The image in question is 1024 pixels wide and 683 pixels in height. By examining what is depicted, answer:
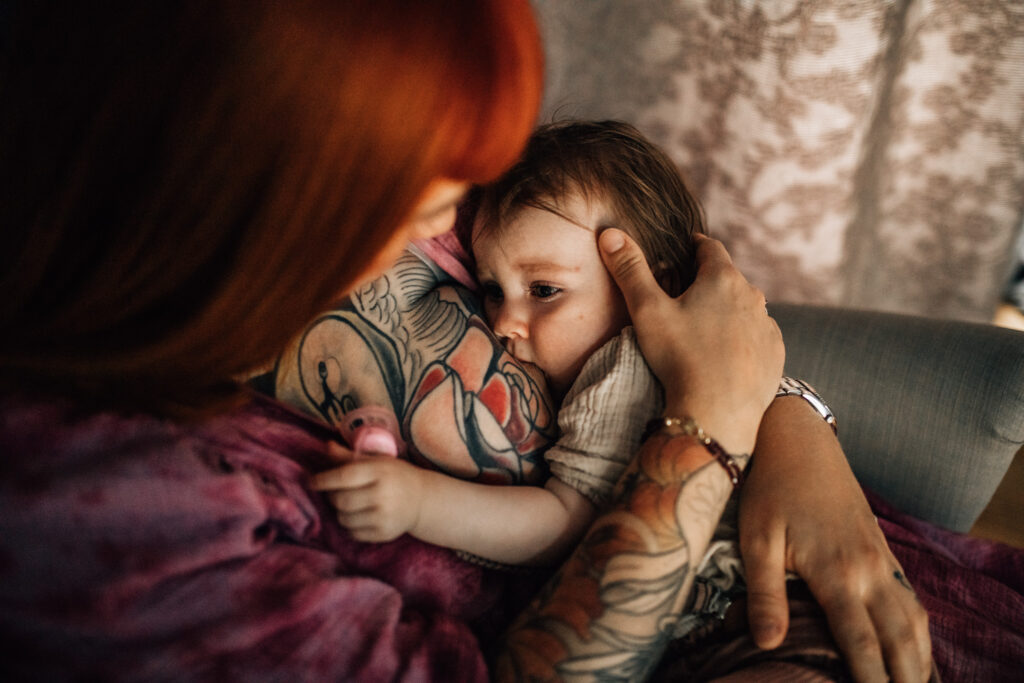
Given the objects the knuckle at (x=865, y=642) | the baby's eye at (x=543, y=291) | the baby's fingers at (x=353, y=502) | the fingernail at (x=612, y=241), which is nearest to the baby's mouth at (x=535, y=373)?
the baby's eye at (x=543, y=291)

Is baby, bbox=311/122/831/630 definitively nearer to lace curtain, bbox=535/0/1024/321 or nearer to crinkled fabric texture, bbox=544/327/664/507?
crinkled fabric texture, bbox=544/327/664/507

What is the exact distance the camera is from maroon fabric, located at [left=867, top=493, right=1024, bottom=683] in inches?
33.1

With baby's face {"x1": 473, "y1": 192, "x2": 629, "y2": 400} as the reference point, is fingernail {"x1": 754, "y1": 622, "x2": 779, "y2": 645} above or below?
below

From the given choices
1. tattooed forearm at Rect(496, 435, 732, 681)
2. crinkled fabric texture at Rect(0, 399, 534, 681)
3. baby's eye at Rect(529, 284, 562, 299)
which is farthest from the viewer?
baby's eye at Rect(529, 284, 562, 299)

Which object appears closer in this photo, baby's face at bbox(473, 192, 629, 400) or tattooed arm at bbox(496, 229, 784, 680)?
tattooed arm at bbox(496, 229, 784, 680)

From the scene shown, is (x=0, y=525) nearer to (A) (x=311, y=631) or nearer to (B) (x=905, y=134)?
(A) (x=311, y=631)

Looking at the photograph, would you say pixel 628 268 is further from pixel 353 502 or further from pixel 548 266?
pixel 353 502

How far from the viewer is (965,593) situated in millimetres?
963

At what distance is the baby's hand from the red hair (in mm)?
160

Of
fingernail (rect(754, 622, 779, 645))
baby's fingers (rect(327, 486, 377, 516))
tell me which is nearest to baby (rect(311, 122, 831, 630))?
baby's fingers (rect(327, 486, 377, 516))

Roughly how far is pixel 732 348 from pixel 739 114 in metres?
1.30

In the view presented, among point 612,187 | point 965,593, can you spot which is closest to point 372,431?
point 612,187

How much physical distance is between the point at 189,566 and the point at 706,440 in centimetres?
56

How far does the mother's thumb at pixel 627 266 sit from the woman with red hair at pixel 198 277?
0.33 meters
